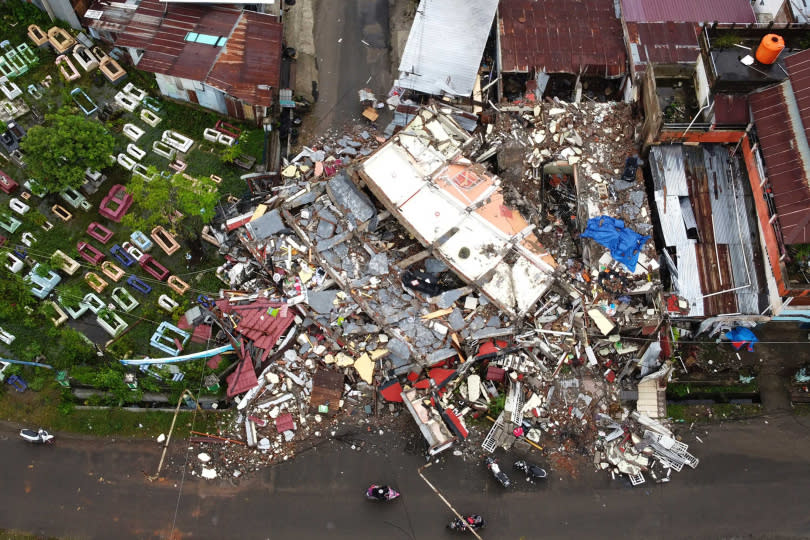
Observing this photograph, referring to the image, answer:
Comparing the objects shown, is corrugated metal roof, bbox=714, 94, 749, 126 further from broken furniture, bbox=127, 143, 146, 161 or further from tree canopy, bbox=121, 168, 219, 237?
broken furniture, bbox=127, 143, 146, 161

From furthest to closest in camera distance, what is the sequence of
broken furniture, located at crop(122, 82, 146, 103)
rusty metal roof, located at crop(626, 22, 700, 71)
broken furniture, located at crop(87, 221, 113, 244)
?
broken furniture, located at crop(122, 82, 146, 103) < rusty metal roof, located at crop(626, 22, 700, 71) < broken furniture, located at crop(87, 221, 113, 244)

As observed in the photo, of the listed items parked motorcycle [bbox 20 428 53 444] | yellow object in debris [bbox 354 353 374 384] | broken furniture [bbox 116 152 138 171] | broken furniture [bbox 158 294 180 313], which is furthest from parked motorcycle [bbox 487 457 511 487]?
broken furniture [bbox 116 152 138 171]

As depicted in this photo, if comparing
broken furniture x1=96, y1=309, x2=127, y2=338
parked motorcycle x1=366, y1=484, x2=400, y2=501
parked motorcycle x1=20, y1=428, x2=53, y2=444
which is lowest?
parked motorcycle x1=366, y1=484, x2=400, y2=501

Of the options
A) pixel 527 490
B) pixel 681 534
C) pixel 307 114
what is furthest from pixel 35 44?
pixel 681 534

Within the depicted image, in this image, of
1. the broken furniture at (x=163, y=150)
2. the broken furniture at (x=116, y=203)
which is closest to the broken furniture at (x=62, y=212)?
the broken furniture at (x=116, y=203)

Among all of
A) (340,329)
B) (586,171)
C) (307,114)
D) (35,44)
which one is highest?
(35,44)

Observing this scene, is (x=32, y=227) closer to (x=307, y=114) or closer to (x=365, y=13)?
(x=307, y=114)

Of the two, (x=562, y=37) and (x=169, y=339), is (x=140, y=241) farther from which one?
(x=562, y=37)
